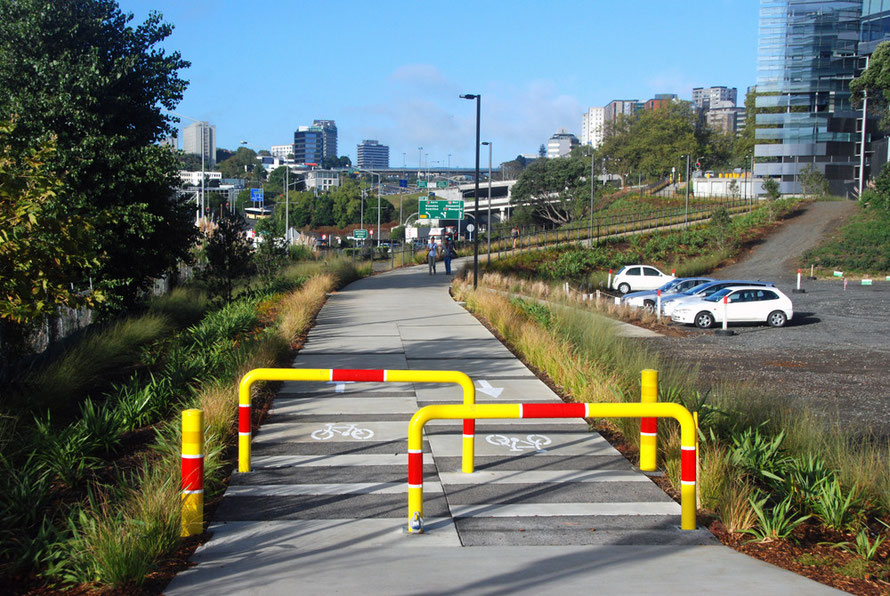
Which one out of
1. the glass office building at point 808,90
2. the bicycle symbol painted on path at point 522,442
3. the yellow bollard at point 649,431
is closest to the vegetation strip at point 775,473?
the yellow bollard at point 649,431

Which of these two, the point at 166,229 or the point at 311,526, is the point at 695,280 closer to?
the point at 166,229

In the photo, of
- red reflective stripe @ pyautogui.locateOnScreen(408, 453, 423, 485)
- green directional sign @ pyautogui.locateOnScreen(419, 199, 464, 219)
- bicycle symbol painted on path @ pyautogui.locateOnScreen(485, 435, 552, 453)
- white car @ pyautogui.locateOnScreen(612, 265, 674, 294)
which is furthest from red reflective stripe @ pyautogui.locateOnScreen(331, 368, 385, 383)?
green directional sign @ pyautogui.locateOnScreen(419, 199, 464, 219)

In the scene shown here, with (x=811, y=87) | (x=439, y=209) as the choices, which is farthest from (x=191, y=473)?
(x=811, y=87)

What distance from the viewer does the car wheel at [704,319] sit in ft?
76.9

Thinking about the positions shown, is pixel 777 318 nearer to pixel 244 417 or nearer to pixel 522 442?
pixel 522 442

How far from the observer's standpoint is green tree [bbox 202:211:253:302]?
2245 cm

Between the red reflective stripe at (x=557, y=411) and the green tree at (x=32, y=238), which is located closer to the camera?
the red reflective stripe at (x=557, y=411)

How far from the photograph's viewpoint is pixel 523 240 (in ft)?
189

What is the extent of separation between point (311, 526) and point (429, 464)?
204 centimetres

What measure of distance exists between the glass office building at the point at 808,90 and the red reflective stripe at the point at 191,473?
293 ft

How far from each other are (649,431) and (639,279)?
2873 cm

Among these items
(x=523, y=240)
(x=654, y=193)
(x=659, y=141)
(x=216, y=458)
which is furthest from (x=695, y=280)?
(x=659, y=141)

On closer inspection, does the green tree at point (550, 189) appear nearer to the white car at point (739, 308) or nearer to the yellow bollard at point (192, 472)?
the white car at point (739, 308)

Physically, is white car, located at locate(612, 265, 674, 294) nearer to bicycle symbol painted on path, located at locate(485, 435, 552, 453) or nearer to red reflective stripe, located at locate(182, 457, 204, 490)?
bicycle symbol painted on path, located at locate(485, 435, 552, 453)
